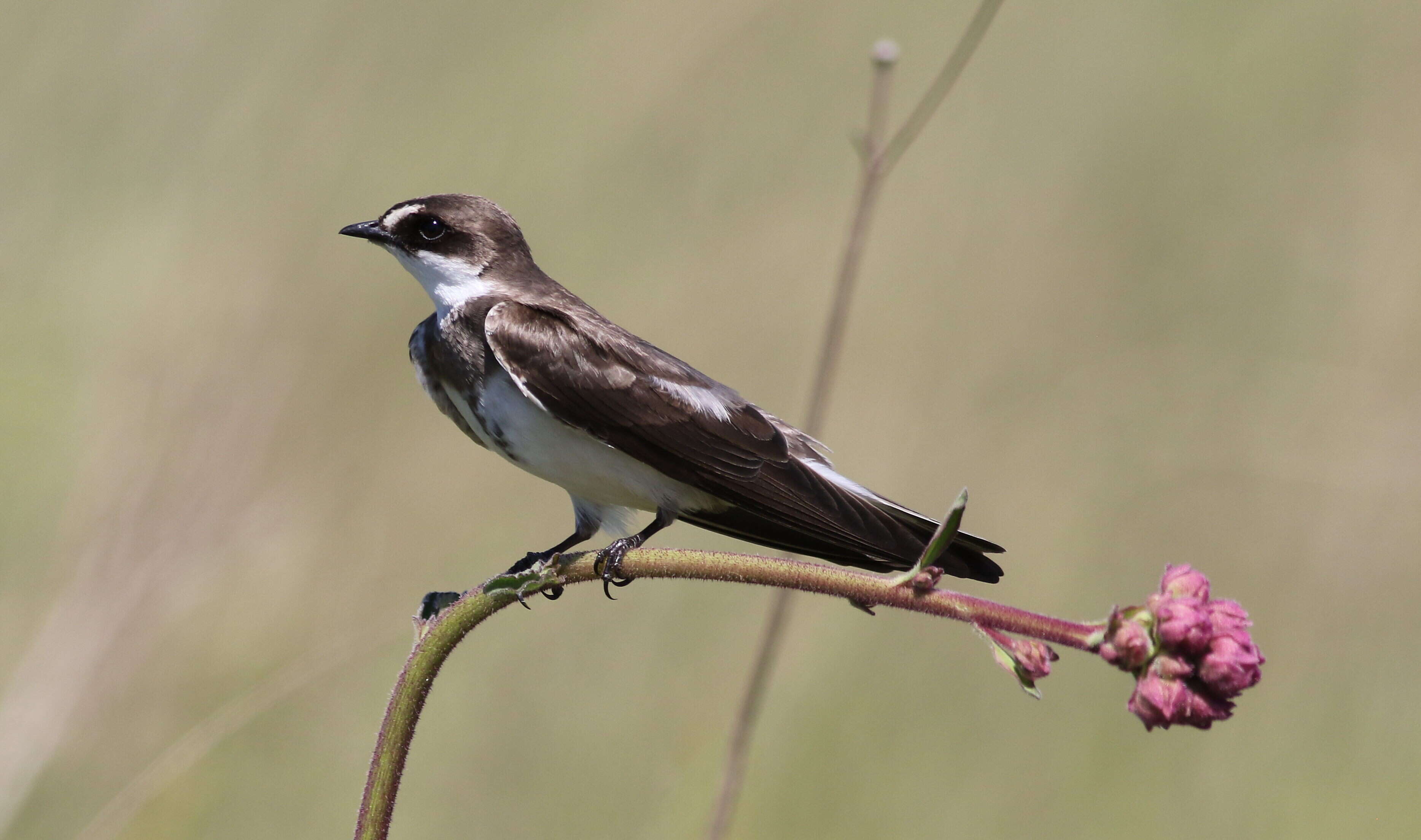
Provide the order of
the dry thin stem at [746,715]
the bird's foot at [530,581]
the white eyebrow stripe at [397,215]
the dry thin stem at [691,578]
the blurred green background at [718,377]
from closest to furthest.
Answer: the dry thin stem at [691,578], the bird's foot at [530,581], the dry thin stem at [746,715], the white eyebrow stripe at [397,215], the blurred green background at [718,377]

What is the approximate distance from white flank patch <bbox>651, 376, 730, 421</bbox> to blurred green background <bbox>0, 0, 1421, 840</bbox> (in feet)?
3.87

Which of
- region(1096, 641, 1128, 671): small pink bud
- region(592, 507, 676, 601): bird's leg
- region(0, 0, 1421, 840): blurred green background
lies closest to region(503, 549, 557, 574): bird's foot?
region(592, 507, 676, 601): bird's leg

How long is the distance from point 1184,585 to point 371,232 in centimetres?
251

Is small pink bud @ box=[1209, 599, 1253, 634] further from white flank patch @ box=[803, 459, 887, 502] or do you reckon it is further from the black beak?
the black beak

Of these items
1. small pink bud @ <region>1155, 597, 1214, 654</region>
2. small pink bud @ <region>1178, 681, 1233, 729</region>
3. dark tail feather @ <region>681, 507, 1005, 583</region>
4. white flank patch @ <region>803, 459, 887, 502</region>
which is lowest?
small pink bud @ <region>1178, 681, 1233, 729</region>

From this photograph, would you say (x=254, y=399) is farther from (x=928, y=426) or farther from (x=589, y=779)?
(x=928, y=426)

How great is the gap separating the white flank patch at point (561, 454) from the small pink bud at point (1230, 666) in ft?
5.85

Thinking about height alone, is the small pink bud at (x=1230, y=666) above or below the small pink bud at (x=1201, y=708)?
above

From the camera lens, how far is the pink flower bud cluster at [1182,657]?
1.87m

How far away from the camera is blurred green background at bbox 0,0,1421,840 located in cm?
476

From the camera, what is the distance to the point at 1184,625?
1894 millimetres

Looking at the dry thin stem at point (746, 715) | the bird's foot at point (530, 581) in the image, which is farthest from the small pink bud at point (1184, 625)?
the dry thin stem at point (746, 715)

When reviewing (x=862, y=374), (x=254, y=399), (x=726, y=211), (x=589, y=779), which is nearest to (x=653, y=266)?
(x=726, y=211)

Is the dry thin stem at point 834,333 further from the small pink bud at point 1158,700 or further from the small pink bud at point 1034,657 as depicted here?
the small pink bud at point 1158,700
